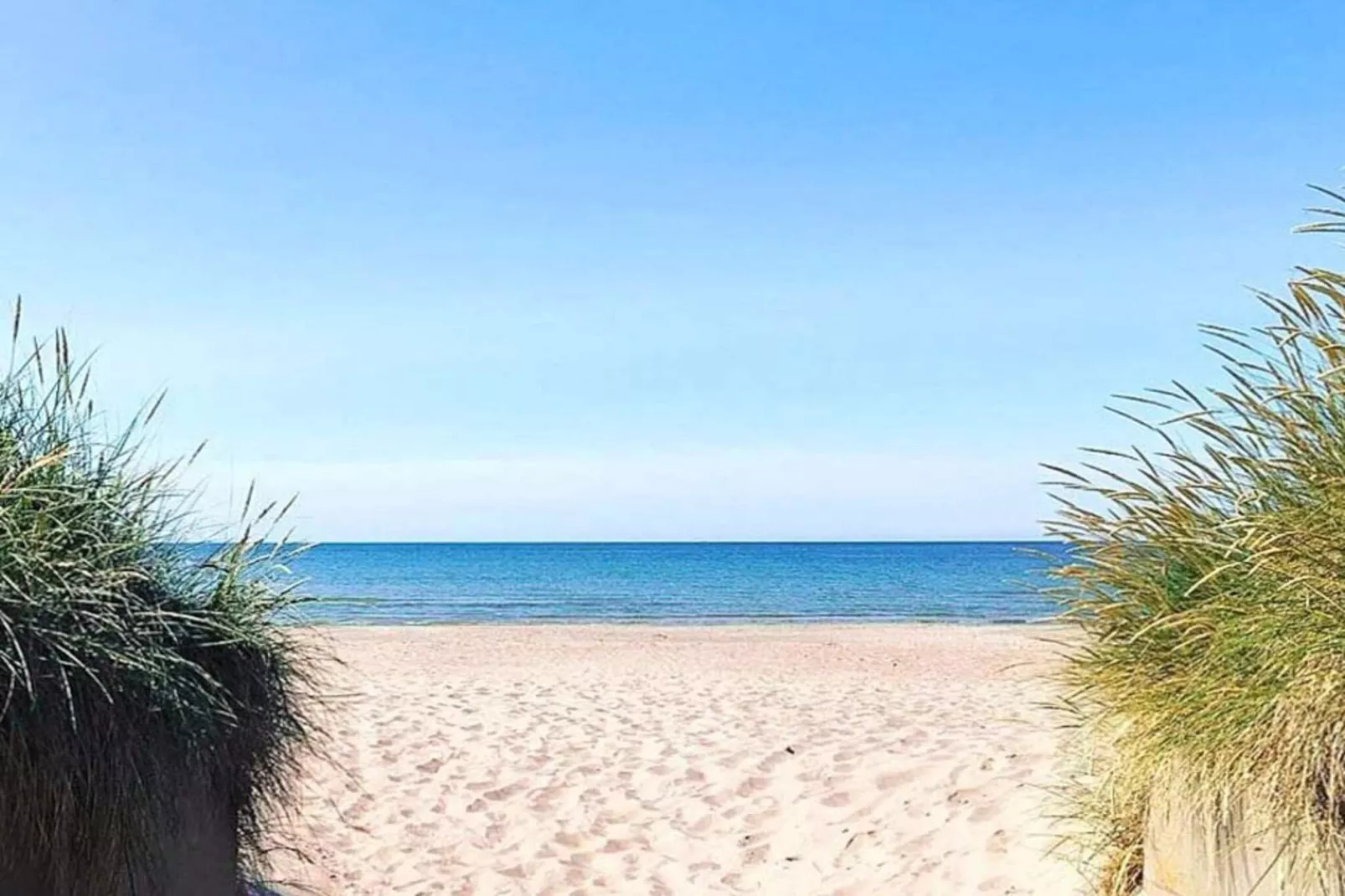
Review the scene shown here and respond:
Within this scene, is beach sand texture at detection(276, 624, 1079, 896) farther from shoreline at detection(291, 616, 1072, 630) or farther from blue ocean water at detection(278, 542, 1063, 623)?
shoreline at detection(291, 616, 1072, 630)

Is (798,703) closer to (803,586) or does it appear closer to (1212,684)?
(1212,684)

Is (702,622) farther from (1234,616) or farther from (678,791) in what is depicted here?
(1234,616)

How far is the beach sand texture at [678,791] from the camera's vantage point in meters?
4.71

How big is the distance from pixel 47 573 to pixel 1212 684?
255 cm

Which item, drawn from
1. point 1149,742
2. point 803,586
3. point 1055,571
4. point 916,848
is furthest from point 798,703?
point 803,586

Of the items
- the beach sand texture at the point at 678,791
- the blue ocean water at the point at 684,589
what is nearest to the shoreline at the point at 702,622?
the blue ocean water at the point at 684,589

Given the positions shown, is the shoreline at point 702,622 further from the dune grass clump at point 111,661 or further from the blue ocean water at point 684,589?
the dune grass clump at point 111,661

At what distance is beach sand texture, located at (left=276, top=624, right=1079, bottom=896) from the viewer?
4.71 metres

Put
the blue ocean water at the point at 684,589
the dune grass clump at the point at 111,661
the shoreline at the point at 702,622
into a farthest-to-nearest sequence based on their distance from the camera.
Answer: the blue ocean water at the point at 684,589
the shoreline at the point at 702,622
the dune grass clump at the point at 111,661

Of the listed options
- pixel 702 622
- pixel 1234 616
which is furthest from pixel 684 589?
pixel 1234 616

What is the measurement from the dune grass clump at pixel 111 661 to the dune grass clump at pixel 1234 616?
7.45 ft

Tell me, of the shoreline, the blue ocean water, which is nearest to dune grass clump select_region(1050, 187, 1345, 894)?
the blue ocean water

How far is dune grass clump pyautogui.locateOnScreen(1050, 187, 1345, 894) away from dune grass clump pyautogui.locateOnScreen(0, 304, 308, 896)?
2.27 meters

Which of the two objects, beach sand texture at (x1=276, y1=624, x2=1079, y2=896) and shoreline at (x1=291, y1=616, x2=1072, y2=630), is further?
shoreline at (x1=291, y1=616, x2=1072, y2=630)
